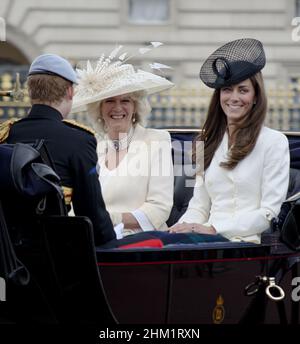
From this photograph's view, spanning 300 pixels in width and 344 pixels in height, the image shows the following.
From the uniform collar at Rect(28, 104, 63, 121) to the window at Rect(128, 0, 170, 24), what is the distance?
17.7 metres

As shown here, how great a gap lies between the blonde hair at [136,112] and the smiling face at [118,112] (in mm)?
31

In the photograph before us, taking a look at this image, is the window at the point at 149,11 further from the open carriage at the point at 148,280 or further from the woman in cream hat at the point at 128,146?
the open carriage at the point at 148,280

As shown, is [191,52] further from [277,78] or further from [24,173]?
[24,173]

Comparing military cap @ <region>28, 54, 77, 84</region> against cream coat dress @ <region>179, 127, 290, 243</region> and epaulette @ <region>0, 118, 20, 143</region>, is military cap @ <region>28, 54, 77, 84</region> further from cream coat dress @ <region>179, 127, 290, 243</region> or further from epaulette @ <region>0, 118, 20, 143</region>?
cream coat dress @ <region>179, 127, 290, 243</region>

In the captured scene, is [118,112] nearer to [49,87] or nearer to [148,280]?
[49,87]

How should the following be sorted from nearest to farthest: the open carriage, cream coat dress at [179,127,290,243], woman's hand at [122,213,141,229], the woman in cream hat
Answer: the open carriage → cream coat dress at [179,127,290,243] → woman's hand at [122,213,141,229] → the woman in cream hat

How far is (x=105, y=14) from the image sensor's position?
71.3 feet

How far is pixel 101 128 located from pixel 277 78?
15734 millimetres

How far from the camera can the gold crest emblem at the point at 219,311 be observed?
443 cm

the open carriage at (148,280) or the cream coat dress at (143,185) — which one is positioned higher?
the cream coat dress at (143,185)

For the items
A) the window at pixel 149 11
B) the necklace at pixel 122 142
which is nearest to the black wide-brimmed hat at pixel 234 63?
the necklace at pixel 122 142

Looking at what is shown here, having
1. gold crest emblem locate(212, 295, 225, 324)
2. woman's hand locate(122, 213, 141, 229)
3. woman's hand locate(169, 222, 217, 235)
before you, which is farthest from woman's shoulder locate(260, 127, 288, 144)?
gold crest emblem locate(212, 295, 225, 324)

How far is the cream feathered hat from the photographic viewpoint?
207 inches
